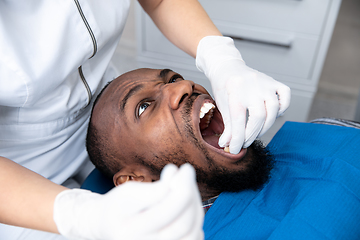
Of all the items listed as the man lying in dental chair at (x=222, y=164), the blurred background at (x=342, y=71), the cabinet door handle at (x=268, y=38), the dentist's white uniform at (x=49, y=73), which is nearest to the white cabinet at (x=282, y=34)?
the cabinet door handle at (x=268, y=38)

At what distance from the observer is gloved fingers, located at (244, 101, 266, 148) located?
78 centimetres

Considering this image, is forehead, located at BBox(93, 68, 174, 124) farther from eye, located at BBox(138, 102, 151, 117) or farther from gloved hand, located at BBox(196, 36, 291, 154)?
gloved hand, located at BBox(196, 36, 291, 154)

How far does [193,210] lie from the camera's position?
46cm

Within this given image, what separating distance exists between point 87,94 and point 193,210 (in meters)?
0.63

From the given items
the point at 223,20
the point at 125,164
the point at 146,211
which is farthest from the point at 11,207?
the point at 223,20

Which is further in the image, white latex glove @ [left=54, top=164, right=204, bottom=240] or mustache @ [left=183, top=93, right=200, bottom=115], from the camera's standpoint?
mustache @ [left=183, top=93, right=200, bottom=115]

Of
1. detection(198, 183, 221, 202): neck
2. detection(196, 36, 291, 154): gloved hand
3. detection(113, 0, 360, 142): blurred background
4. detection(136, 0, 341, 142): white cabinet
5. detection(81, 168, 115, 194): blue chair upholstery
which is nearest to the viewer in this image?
detection(196, 36, 291, 154): gloved hand

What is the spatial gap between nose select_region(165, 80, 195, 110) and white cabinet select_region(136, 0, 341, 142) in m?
0.81

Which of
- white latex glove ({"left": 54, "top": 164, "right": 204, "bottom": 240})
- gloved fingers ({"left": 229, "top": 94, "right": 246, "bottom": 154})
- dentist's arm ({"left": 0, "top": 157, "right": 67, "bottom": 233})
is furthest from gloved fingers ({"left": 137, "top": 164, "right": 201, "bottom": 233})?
gloved fingers ({"left": 229, "top": 94, "right": 246, "bottom": 154})

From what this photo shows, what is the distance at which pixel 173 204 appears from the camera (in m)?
0.43

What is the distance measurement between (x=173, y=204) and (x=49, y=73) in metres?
0.50

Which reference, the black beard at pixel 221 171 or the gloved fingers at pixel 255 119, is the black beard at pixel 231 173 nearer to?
the black beard at pixel 221 171

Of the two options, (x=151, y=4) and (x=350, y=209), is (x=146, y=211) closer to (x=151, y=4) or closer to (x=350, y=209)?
(x=350, y=209)

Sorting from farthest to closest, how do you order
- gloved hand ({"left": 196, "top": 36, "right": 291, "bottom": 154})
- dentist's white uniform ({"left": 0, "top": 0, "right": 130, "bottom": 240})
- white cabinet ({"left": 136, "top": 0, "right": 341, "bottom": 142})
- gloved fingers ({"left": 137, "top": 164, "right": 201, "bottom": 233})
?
white cabinet ({"left": 136, "top": 0, "right": 341, "bottom": 142}) → gloved hand ({"left": 196, "top": 36, "right": 291, "bottom": 154}) → dentist's white uniform ({"left": 0, "top": 0, "right": 130, "bottom": 240}) → gloved fingers ({"left": 137, "top": 164, "right": 201, "bottom": 233})
